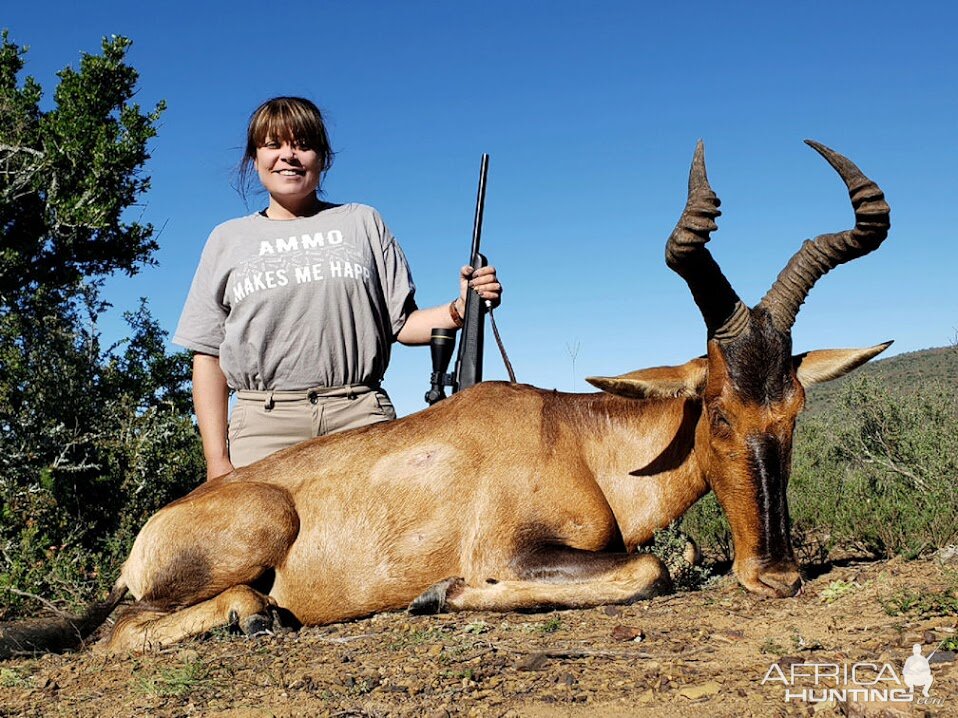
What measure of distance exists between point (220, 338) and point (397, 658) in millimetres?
3472

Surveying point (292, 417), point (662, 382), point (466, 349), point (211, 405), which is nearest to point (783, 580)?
point (662, 382)

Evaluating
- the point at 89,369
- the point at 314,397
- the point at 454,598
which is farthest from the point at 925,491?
the point at 89,369

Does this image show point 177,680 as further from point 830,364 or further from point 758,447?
point 830,364

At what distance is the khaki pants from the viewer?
6578 millimetres

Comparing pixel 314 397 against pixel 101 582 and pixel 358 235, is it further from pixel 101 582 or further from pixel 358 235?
pixel 101 582

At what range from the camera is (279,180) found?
674cm

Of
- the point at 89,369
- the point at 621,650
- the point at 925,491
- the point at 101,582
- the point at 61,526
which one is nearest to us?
the point at 621,650

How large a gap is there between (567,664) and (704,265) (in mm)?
2584

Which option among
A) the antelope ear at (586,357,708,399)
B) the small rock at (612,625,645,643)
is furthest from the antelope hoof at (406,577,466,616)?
the antelope ear at (586,357,708,399)

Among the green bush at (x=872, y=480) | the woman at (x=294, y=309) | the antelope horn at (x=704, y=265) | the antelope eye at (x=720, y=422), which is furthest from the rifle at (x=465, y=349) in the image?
the green bush at (x=872, y=480)

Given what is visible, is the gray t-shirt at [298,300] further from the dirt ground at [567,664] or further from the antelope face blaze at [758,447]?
the antelope face blaze at [758,447]

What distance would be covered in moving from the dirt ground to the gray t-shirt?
2.09 meters

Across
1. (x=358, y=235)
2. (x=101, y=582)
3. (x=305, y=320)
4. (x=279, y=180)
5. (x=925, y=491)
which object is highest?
(x=279, y=180)

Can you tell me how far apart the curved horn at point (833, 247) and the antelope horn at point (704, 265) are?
0.89ft
